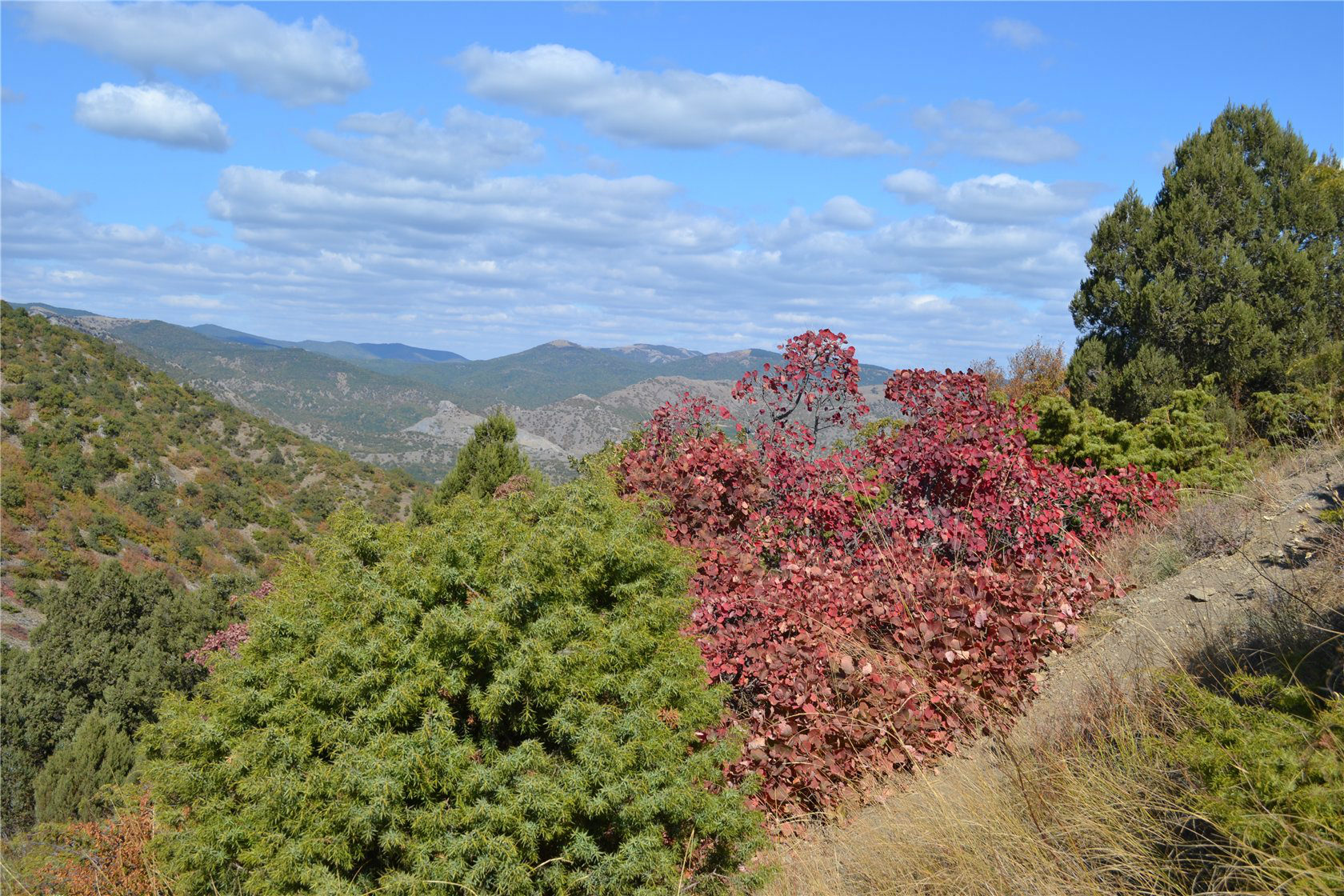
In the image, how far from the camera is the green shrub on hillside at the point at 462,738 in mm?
3662

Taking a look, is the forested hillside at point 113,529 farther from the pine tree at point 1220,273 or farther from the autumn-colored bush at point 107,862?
the pine tree at point 1220,273

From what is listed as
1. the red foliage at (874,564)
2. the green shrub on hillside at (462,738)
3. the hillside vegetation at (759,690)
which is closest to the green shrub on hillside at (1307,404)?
the hillside vegetation at (759,690)

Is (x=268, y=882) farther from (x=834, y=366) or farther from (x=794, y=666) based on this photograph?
(x=834, y=366)

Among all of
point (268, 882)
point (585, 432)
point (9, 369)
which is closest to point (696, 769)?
point (268, 882)

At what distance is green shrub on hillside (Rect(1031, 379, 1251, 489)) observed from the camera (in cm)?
847

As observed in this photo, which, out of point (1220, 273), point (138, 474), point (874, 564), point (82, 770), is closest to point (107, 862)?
point (874, 564)

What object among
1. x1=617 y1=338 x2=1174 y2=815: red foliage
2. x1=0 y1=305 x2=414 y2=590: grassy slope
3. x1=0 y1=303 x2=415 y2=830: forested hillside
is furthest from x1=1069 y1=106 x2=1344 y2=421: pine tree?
x1=0 y1=305 x2=414 y2=590: grassy slope

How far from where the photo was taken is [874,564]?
596 centimetres

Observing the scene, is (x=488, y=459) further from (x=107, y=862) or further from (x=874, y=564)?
(x=874, y=564)

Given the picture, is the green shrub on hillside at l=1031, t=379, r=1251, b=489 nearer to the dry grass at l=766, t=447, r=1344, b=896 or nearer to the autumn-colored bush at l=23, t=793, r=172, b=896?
the dry grass at l=766, t=447, r=1344, b=896

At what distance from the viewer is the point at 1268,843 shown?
2527 mm

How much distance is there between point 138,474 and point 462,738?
59516 millimetres

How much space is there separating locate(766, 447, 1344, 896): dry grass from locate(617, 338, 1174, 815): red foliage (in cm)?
42

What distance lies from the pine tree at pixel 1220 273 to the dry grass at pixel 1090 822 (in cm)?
1145
